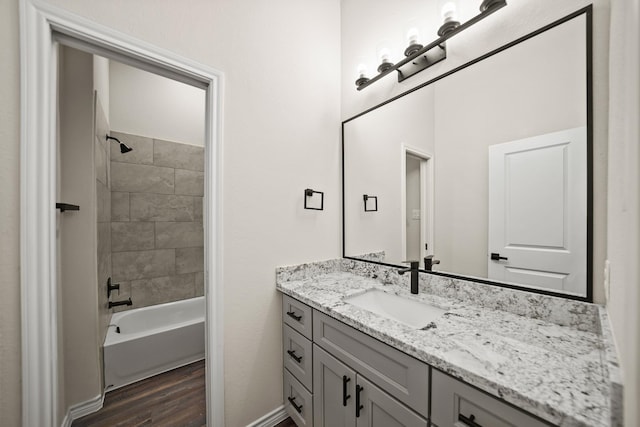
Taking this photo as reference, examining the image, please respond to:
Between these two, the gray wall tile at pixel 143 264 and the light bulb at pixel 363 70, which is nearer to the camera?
the light bulb at pixel 363 70

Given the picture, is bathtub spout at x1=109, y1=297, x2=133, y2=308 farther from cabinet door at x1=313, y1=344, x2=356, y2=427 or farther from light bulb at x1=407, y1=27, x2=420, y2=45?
light bulb at x1=407, y1=27, x2=420, y2=45

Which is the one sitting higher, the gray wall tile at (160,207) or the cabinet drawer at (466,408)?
the gray wall tile at (160,207)

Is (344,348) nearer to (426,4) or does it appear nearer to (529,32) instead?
(529,32)

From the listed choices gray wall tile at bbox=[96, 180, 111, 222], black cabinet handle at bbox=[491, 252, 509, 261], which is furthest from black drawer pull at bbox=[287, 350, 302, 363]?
gray wall tile at bbox=[96, 180, 111, 222]

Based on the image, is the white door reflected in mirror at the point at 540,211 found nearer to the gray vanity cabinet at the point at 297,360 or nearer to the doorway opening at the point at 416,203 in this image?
the doorway opening at the point at 416,203

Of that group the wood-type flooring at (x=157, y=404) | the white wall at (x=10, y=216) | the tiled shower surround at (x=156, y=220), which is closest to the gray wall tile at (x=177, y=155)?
the tiled shower surround at (x=156, y=220)

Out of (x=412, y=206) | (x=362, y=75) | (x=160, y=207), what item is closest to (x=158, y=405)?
(x=160, y=207)

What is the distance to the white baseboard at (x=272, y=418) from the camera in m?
1.41

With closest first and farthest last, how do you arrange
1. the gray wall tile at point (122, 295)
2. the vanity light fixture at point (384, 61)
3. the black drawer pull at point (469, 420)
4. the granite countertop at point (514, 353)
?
the granite countertop at point (514, 353) < the black drawer pull at point (469, 420) < the vanity light fixture at point (384, 61) < the gray wall tile at point (122, 295)

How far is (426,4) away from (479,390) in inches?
70.7

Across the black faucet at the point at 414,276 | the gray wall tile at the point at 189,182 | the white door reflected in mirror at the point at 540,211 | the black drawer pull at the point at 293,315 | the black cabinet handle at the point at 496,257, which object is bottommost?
the black drawer pull at the point at 293,315

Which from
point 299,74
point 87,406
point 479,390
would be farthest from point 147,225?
point 479,390

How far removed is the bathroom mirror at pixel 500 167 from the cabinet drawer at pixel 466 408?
576 mm

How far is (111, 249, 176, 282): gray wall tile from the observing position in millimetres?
2295
